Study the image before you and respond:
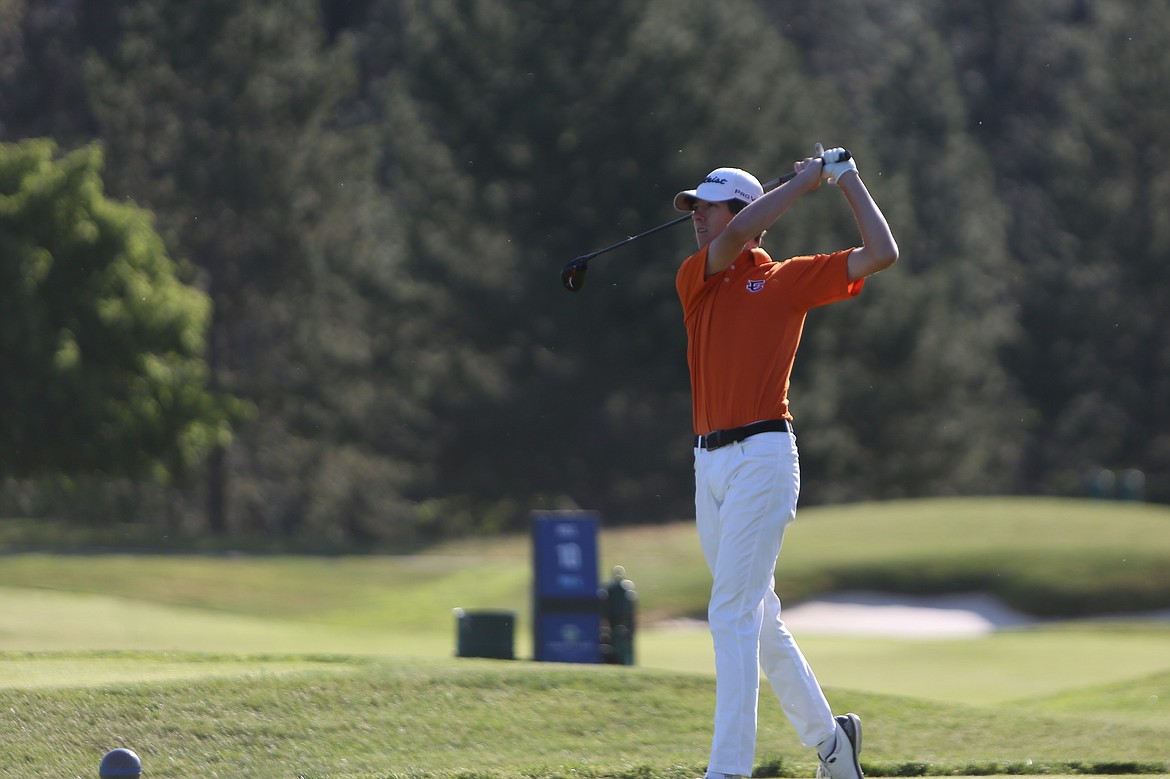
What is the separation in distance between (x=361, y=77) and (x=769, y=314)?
4943cm

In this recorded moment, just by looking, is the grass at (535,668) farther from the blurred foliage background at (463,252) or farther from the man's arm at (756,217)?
the blurred foliage background at (463,252)

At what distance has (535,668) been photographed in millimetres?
9945

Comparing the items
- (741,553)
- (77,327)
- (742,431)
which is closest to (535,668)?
(741,553)

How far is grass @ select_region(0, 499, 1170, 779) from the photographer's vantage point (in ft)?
25.7

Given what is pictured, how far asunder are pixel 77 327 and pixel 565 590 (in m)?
14.2

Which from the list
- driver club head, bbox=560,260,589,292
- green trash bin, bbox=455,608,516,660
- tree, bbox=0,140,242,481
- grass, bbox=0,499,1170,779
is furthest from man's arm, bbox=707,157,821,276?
tree, bbox=0,140,242,481

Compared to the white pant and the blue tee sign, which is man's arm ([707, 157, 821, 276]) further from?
the blue tee sign

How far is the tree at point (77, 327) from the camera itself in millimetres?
24484

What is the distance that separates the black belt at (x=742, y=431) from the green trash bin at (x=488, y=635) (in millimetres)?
6155

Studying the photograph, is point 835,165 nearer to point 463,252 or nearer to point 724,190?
point 724,190

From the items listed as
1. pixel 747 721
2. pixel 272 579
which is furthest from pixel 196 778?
pixel 272 579

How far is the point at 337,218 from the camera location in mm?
44219

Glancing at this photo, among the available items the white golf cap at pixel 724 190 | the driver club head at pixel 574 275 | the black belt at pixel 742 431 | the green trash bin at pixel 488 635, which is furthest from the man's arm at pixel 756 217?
the green trash bin at pixel 488 635

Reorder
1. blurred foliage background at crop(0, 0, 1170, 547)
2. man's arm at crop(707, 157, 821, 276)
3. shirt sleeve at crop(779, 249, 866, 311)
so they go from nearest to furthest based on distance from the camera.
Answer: man's arm at crop(707, 157, 821, 276) < shirt sleeve at crop(779, 249, 866, 311) < blurred foliage background at crop(0, 0, 1170, 547)
